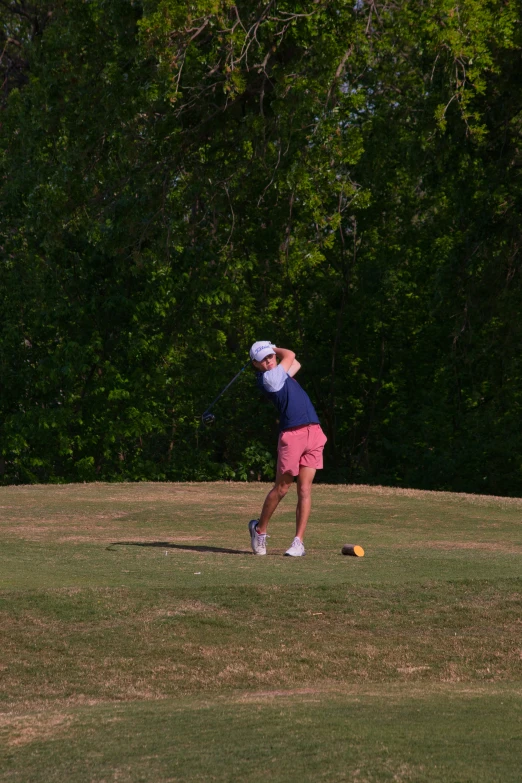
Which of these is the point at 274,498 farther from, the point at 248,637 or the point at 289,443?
the point at 248,637

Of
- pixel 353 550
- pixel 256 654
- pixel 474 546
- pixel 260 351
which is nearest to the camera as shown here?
pixel 256 654

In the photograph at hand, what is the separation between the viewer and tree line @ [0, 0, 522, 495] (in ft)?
60.5

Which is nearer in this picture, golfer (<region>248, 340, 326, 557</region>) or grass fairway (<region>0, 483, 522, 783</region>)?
grass fairway (<region>0, 483, 522, 783</region>)

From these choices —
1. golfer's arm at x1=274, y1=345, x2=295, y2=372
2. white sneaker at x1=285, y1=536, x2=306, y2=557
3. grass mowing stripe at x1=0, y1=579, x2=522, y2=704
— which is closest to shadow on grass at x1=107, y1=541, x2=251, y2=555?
white sneaker at x1=285, y1=536, x2=306, y2=557

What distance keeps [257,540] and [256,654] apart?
294cm

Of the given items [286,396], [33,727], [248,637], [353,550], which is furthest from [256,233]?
[33,727]

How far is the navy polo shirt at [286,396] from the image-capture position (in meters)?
9.86

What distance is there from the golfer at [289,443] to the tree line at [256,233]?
7.84m

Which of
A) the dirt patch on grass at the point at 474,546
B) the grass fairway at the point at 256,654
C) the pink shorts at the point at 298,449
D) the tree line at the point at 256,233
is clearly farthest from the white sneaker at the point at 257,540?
the tree line at the point at 256,233

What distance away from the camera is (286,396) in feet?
32.6

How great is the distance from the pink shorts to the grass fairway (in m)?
0.77

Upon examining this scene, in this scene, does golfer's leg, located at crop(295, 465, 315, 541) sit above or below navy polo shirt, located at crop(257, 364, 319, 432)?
below

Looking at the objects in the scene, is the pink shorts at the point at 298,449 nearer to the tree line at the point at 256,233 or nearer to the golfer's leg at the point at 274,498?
the golfer's leg at the point at 274,498

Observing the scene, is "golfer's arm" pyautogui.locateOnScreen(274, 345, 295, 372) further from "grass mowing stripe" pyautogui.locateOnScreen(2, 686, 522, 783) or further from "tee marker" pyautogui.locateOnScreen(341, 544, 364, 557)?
"grass mowing stripe" pyautogui.locateOnScreen(2, 686, 522, 783)
